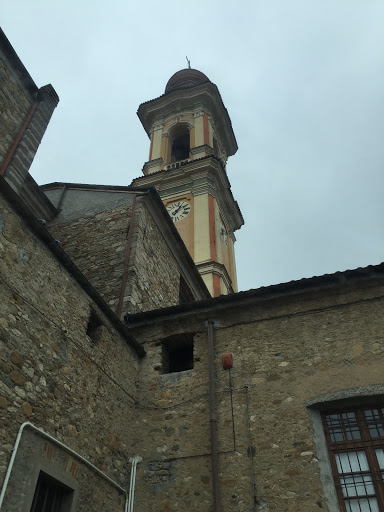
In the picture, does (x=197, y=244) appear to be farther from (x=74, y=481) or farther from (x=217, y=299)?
(x=74, y=481)

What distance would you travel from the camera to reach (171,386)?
7652 millimetres

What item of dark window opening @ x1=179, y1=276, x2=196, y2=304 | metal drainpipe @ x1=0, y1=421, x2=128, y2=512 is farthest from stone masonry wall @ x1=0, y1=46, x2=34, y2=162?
dark window opening @ x1=179, y1=276, x2=196, y2=304

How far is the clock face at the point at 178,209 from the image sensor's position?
23.8m

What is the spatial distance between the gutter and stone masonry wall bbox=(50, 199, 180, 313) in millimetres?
910

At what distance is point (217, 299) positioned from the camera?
26.5ft

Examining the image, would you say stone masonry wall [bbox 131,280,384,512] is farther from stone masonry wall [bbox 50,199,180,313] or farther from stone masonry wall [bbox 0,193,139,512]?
stone masonry wall [bbox 50,199,180,313]

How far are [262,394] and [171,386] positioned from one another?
1.51m

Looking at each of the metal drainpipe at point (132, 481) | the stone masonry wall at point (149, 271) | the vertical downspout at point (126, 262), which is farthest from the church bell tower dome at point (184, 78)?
the metal drainpipe at point (132, 481)

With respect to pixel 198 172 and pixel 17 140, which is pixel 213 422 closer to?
pixel 17 140

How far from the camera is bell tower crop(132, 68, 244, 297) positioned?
2223 cm

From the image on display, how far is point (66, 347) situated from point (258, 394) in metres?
2.88

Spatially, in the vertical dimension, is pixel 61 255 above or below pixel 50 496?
above

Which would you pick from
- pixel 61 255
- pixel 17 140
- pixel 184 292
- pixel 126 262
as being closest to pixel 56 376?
pixel 61 255

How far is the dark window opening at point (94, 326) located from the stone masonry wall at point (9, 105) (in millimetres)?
2979
